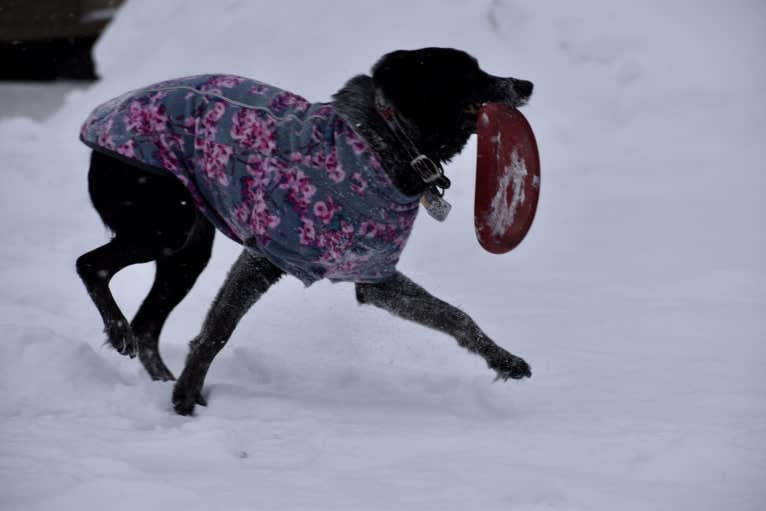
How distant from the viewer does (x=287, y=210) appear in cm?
254

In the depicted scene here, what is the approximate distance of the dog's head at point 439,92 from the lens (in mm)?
2551

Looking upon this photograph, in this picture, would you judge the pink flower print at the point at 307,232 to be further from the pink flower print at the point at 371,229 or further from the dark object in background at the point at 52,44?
the dark object in background at the point at 52,44

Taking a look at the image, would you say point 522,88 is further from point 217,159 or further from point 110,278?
point 110,278

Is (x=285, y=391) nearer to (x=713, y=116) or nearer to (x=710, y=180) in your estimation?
(x=710, y=180)

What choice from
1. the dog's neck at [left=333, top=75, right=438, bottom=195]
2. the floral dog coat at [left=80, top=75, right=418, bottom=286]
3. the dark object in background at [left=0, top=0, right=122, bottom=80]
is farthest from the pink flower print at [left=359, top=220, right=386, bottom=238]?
the dark object in background at [left=0, top=0, right=122, bottom=80]

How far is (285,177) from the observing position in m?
2.55

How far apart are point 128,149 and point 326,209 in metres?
0.69

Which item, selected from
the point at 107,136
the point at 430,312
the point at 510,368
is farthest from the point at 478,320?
the point at 107,136

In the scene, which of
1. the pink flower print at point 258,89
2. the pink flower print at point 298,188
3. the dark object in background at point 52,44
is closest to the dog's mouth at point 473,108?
the pink flower print at point 298,188

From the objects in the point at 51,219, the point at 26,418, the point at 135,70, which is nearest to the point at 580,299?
the point at 26,418

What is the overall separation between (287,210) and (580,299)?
1.82 metres

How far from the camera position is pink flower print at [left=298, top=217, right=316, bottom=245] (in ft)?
8.28

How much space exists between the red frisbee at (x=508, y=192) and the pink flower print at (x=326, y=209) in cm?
50

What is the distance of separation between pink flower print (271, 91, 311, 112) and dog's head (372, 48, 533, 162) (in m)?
0.26
